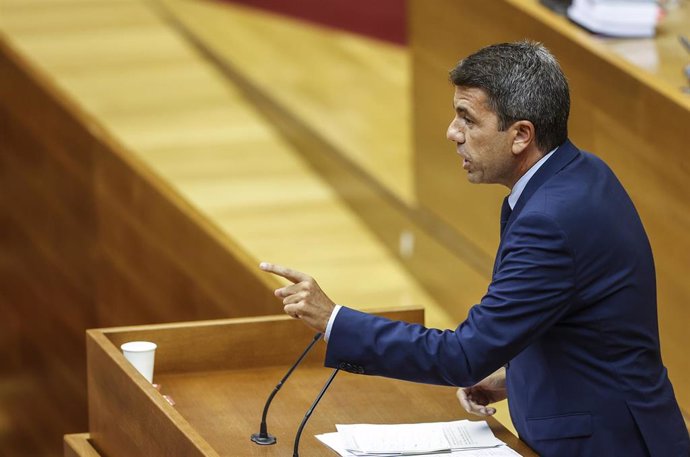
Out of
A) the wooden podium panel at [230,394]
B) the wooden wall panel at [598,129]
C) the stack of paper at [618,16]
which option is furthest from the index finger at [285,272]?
the stack of paper at [618,16]

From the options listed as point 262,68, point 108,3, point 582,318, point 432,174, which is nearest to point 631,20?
point 432,174

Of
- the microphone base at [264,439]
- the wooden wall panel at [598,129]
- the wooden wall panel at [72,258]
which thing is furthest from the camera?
the wooden wall panel at [72,258]

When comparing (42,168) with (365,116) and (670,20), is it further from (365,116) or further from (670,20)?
(670,20)

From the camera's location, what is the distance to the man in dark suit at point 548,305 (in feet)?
3.41

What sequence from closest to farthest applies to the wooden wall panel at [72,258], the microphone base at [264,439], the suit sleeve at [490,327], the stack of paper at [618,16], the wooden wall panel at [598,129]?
the suit sleeve at [490,327], the microphone base at [264,439], the wooden wall panel at [598,129], the stack of paper at [618,16], the wooden wall panel at [72,258]

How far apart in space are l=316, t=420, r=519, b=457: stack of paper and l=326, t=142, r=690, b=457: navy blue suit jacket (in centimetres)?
5

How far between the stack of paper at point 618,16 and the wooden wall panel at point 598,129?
0.03m

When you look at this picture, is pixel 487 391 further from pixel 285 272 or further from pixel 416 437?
pixel 285 272

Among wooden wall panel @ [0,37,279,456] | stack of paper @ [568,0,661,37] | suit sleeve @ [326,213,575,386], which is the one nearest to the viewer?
suit sleeve @ [326,213,575,386]

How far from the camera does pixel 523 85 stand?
1.06 m

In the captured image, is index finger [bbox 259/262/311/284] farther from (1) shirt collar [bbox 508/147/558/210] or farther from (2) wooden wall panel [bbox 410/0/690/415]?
(2) wooden wall panel [bbox 410/0/690/415]

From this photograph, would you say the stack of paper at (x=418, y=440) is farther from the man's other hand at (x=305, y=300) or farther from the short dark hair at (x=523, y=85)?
the short dark hair at (x=523, y=85)

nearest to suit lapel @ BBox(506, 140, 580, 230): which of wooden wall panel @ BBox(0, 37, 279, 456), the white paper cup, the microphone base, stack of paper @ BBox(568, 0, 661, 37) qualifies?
the microphone base

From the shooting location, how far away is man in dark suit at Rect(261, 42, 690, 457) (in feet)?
3.41
